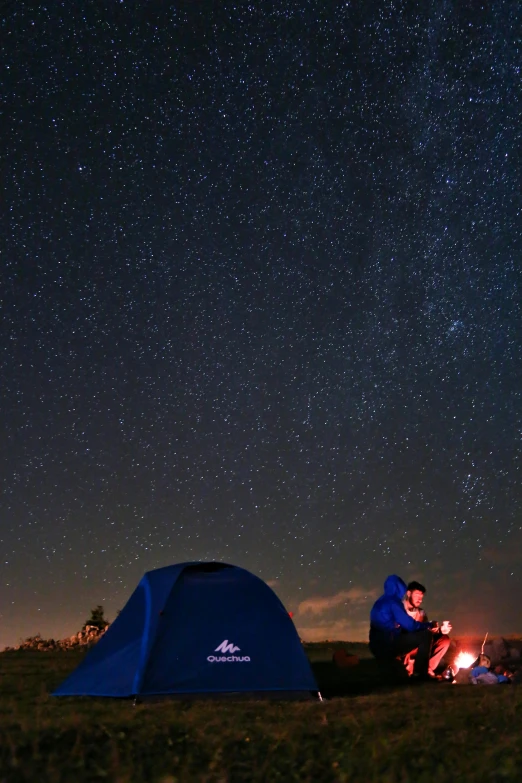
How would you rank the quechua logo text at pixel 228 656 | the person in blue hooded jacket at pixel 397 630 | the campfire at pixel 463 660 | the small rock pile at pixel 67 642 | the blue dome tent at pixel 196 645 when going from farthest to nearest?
the small rock pile at pixel 67 642
the campfire at pixel 463 660
the person in blue hooded jacket at pixel 397 630
the quechua logo text at pixel 228 656
the blue dome tent at pixel 196 645

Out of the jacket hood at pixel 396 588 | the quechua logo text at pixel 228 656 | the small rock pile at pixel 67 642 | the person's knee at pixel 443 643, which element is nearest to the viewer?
the quechua logo text at pixel 228 656

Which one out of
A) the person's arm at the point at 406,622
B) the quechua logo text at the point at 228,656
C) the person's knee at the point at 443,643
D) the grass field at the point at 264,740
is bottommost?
the grass field at the point at 264,740

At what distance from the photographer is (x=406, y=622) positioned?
12609 mm

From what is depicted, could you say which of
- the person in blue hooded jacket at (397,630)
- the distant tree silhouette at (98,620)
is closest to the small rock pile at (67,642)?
the distant tree silhouette at (98,620)

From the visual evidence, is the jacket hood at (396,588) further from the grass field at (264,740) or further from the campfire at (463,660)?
the grass field at (264,740)

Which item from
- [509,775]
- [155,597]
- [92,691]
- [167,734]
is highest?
[155,597]

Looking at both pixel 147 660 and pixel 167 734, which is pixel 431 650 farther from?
pixel 167 734

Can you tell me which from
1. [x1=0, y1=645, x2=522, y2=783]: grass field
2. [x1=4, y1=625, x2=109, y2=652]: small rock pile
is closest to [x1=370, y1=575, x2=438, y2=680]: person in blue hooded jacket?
[x1=0, y1=645, x2=522, y2=783]: grass field

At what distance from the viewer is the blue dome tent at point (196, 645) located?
9.84 m

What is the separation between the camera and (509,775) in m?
6.23

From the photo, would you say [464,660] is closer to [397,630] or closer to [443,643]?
[443,643]

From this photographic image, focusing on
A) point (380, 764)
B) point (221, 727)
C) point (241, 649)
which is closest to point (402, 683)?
point (241, 649)

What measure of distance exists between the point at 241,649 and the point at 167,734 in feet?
9.47

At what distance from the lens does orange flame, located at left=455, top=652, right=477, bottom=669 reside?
13477mm
